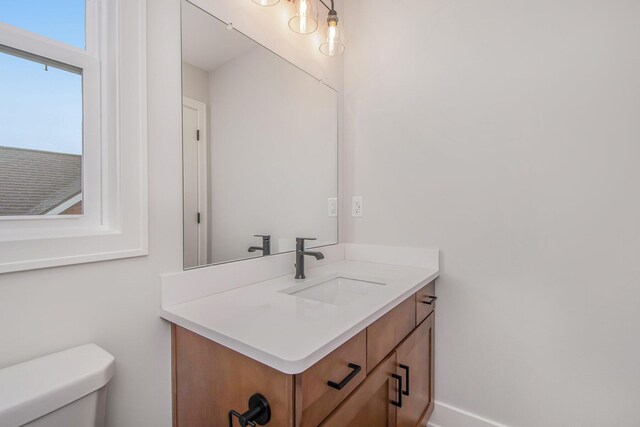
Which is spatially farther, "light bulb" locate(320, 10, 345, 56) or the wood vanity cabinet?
"light bulb" locate(320, 10, 345, 56)

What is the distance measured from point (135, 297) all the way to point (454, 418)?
5.08ft

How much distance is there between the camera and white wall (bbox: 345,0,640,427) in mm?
1163

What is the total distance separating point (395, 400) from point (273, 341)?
25.0 inches

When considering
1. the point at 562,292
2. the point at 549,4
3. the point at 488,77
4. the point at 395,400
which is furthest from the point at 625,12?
the point at 395,400

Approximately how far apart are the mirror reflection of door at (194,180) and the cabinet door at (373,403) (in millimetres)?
659

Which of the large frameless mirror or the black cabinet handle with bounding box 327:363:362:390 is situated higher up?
the large frameless mirror

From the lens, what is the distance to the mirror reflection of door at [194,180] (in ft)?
3.40

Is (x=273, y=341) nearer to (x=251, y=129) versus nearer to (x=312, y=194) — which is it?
(x=251, y=129)

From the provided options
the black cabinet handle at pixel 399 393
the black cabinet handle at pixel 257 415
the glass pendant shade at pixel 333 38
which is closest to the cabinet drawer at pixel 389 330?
the black cabinet handle at pixel 399 393

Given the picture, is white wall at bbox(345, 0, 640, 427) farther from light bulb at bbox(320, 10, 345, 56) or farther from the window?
the window

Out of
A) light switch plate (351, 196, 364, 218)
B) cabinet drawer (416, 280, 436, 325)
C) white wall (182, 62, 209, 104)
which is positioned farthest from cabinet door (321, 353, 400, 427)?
white wall (182, 62, 209, 104)

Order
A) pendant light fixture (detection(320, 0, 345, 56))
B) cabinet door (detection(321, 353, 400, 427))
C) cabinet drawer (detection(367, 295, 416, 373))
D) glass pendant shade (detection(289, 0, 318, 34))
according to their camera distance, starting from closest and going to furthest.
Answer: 1. cabinet door (detection(321, 353, 400, 427))
2. cabinet drawer (detection(367, 295, 416, 373))
3. glass pendant shade (detection(289, 0, 318, 34))
4. pendant light fixture (detection(320, 0, 345, 56))

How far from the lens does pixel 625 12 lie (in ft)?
3.75

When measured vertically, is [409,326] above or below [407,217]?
below
